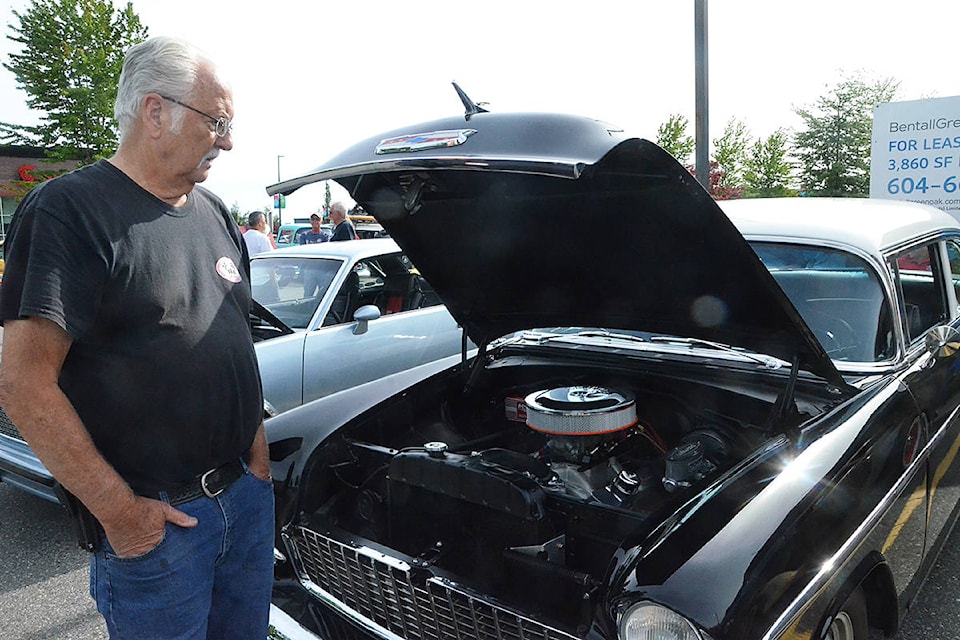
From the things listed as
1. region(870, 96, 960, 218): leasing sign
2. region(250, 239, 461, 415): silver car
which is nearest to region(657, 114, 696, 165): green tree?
region(870, 96, 960, 218): leasing sign

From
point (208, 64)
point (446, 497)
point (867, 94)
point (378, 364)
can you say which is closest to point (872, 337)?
point (446, 497)

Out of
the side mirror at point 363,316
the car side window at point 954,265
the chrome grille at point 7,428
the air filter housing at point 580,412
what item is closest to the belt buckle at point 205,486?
the air filter housing at point 580,412

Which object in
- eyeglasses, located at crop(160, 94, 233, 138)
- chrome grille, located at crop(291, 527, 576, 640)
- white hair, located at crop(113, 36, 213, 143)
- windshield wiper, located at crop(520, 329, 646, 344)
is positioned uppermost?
white hair, located at crop(113, 36, 213, 143)

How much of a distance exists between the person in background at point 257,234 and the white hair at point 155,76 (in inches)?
261

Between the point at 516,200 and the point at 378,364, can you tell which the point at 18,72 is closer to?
the point at 378,364

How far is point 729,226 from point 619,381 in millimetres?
1060

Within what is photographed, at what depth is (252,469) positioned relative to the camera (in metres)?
1.88

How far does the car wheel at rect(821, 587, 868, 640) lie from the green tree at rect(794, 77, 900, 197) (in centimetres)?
2523

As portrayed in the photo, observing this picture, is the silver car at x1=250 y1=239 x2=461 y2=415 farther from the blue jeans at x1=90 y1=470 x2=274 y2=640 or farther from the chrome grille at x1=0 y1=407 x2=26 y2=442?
the blue jeans at x1=90 y1=470 x2=274 y2=640

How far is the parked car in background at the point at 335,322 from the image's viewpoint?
4.55 meters

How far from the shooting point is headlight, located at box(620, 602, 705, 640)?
4.92 ft

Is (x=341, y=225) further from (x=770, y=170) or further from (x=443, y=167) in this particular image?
(x=770, y=170)

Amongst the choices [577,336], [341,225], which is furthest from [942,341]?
[341,225]

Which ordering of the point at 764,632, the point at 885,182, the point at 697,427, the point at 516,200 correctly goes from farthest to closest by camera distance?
the point at 885,182 → the point at 697,427 → the point at 516,200 → the point at 764,632
